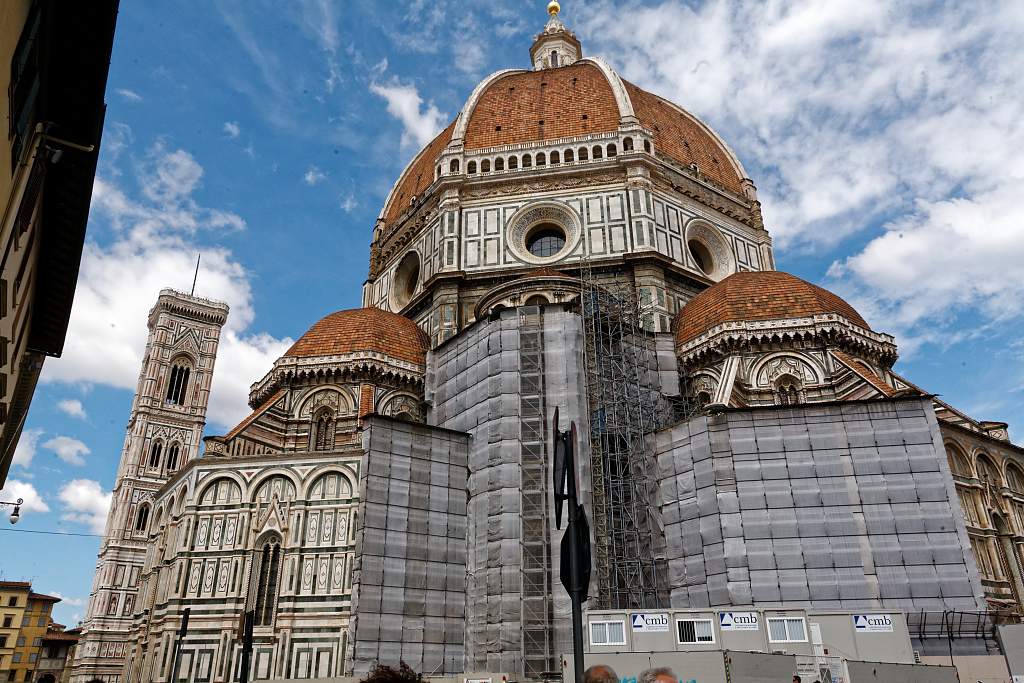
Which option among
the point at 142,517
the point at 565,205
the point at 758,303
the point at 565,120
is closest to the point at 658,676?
the point at 758,303

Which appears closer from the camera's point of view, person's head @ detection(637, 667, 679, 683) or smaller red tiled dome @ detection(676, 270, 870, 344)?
person's head @ detection(637, 667, 679, 683)

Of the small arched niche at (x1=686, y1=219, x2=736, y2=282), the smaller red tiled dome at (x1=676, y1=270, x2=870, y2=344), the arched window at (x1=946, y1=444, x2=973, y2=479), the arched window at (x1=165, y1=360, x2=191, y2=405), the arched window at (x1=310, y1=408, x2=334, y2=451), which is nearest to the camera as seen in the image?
the arched window at (x1=946, y1=444, x2=973, y2=479)

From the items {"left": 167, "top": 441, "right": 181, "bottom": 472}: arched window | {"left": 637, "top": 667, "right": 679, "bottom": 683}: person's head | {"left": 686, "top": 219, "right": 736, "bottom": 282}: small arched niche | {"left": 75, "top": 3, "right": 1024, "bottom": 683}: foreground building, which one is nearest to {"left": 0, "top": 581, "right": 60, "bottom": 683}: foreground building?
{"left": 167, "top": 441, "right": 181, "bottom": 472}: arched window

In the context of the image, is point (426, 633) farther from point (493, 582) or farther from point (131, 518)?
point (131, 518)

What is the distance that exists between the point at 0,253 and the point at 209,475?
1631 cm

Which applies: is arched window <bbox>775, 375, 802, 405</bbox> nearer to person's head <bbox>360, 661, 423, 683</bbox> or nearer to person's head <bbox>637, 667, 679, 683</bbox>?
person's head <bbox>637, 667, 679, 683</bbox>

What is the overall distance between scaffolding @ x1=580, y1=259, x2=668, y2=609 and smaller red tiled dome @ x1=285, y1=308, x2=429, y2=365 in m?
7.45

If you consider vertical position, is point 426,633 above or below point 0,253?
below

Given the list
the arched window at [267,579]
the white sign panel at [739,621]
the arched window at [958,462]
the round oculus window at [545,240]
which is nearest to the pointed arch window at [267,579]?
the arched window at [267,579]

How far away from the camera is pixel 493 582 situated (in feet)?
71.0

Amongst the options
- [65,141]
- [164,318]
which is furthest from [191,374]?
[65,141]

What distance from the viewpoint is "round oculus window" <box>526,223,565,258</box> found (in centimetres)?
3328

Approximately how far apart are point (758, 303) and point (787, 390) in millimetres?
3304

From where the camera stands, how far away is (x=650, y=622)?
54.0 ft
